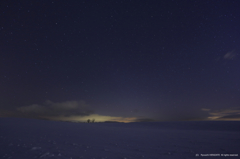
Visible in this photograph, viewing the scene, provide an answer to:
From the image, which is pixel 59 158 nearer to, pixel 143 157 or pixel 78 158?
pixel 78 158

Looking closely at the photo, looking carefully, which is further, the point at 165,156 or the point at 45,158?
the point at 165,156

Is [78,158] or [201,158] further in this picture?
[201,158]

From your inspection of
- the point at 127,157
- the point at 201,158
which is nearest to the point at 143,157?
the point at 127,157

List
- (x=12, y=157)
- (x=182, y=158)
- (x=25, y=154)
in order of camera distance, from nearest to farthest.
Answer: (x=12, y=157), (x=25, y=154), (x=182, y=158)

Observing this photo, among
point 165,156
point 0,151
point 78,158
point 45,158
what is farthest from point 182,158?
point 0,151

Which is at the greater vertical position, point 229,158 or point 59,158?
point 59,158

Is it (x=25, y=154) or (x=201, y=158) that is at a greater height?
(x=25, y=154)

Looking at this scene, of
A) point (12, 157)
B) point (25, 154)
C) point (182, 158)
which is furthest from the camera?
point (182, 158)

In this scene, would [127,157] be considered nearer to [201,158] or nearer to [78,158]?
[78,158]

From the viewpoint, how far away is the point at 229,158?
210 inches

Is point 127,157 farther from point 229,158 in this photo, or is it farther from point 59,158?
point 229,158

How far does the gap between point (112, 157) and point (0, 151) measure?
4.94m

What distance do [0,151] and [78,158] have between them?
357 cm

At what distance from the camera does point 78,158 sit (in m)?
4.74
